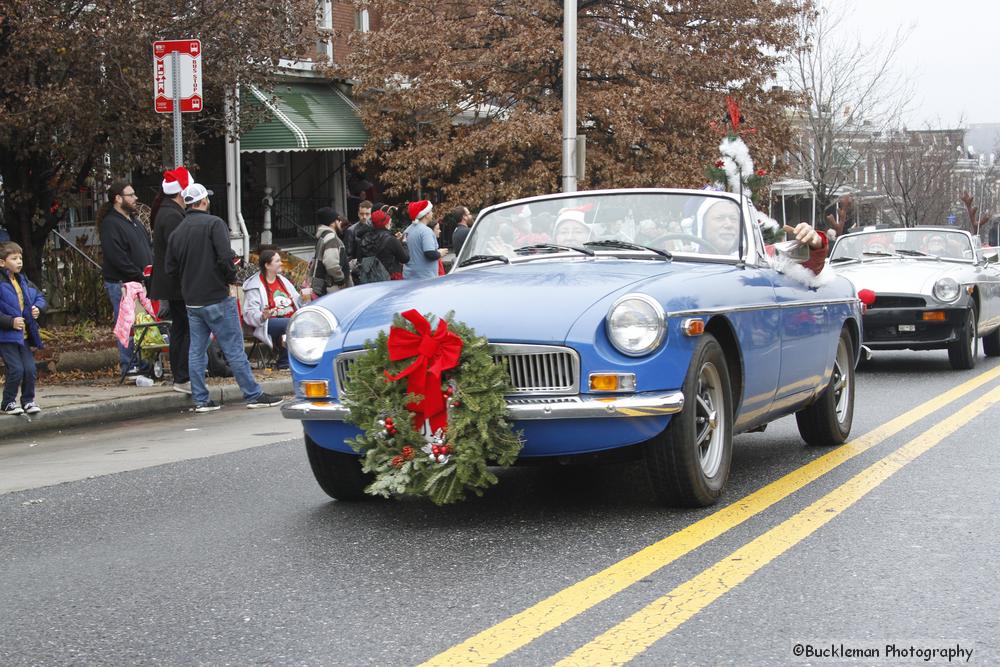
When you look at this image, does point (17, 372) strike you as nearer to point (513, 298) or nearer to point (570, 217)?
point (570, 217)

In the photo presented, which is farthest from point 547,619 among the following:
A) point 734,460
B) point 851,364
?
point 851,364

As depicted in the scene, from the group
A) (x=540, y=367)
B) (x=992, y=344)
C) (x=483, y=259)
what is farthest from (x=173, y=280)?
(x=992, y=344)

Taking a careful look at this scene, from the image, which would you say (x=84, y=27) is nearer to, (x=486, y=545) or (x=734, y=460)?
(x=734, y=460)

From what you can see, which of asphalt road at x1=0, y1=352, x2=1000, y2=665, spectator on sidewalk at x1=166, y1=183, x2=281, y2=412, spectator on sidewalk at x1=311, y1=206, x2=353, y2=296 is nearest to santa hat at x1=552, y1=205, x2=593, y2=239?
asphalt road at x1=0, y1=352, x2=1000, y2=665

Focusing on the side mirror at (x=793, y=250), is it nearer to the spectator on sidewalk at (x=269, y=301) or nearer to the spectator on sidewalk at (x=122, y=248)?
the spectator on sidewalk at (x=269, y=301)

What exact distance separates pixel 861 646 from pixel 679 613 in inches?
23.8

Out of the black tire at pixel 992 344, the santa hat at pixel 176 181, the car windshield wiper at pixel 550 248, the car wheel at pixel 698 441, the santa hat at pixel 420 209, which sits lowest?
the black tire at pixel 992 344

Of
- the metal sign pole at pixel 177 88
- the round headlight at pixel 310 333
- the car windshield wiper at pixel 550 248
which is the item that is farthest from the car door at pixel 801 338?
the metal sign pole at pixel 177 88

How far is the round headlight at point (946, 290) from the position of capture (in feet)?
43.1

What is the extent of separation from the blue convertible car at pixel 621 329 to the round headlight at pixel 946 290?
5.91 m

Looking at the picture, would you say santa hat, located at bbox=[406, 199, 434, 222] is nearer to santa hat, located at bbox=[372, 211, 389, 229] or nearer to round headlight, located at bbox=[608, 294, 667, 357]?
santa hat, located at bbox=[372, 211, 389, 229]

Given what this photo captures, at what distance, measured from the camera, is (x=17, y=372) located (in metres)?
10.4

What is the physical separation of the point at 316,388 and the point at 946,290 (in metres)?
8.94

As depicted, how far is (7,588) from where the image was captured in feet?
16.3
